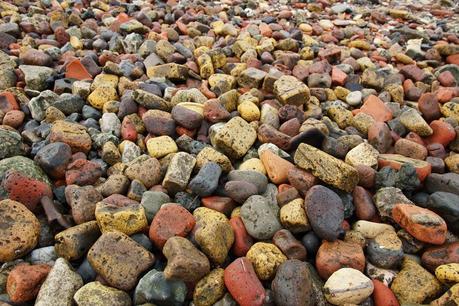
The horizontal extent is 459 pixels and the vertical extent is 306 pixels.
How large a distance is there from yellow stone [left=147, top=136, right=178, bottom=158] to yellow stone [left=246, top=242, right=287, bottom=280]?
2.61 feet

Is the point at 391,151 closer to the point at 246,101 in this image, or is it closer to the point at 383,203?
the point at 383,203

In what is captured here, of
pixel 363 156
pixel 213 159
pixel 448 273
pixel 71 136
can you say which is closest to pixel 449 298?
pixel 448 273

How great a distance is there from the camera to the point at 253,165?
2.13m

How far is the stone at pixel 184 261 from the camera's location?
1532 mm

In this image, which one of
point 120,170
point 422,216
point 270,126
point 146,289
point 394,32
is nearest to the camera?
point 146,289

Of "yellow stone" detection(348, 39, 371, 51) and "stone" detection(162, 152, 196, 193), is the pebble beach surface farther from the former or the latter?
"yellow stone" detection(348, 39, 371, 51)

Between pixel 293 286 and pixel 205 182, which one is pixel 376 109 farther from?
pixel 293 286

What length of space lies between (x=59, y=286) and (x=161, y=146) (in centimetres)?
92

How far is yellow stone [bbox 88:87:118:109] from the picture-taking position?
262 centimetres

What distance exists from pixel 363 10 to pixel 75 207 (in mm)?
4406

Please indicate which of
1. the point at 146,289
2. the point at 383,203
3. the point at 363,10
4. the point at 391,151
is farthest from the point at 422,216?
the point at 363,10

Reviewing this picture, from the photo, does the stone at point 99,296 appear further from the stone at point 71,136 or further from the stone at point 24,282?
the stone at point 71,136

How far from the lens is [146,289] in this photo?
5.06 ft

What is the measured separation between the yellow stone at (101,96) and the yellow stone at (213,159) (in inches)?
35.2
